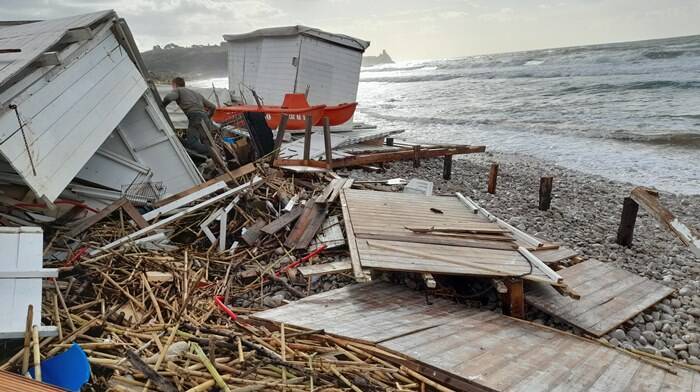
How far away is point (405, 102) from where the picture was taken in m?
38.6

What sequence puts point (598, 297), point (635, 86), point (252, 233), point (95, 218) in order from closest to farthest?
point (598, 297), point (95, 218), point (252, 233), point (635, 86)

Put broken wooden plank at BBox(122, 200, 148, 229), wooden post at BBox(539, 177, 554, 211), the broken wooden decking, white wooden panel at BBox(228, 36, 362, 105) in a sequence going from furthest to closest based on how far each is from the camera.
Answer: white wooden panel at BBox(228, 36, 362, 105), wooden post at BBox(539, 177, 554, 211), broken wooden plank at BBox(122, 200, 148, 229), the broken wooden decking

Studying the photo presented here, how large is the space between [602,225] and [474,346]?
6.60 meters

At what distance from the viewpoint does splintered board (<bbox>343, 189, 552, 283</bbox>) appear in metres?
4.91

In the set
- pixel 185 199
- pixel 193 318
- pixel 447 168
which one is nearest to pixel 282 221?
pixel 185 199

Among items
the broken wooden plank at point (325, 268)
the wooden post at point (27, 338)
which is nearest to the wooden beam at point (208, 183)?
the broken wooden plank at point (325, 268)

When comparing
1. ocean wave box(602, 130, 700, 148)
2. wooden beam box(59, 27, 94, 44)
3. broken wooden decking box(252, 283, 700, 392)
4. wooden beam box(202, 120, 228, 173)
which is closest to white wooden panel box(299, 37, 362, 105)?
wooden beam box(202, 120, 228, 173)

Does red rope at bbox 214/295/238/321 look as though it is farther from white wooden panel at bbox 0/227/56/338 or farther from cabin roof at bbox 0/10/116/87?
cabin roof at bbox 0/10/116/87

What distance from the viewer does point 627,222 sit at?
7688 mm

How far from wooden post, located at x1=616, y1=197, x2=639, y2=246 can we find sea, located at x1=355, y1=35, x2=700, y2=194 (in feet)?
19.7

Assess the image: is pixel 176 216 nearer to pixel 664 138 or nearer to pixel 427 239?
pixel 427 239

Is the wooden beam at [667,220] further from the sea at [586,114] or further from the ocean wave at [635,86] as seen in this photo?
the ocean wave at [635,86]

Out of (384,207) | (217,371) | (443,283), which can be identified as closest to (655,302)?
(443,283)

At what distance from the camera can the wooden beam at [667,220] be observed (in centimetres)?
553
